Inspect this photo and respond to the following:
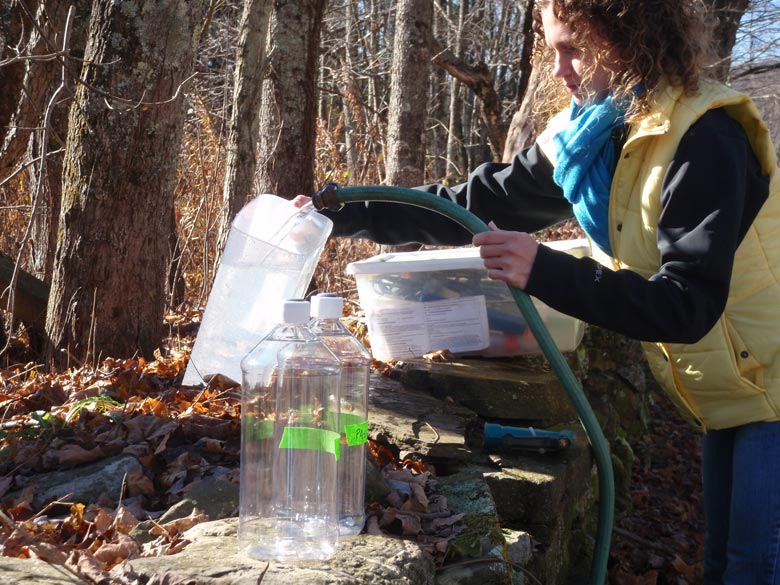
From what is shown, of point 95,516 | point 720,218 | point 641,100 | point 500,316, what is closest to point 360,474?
point 95,516

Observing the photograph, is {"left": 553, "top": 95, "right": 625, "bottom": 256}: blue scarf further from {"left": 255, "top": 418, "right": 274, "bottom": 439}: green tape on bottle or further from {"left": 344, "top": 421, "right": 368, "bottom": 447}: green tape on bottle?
{"left": 255, "top": 418, "right": 274, "bottom": 439}: green tape on bottle

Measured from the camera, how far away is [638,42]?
7.90 ft

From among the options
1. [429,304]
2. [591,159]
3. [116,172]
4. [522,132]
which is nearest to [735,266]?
Result: [591,159]

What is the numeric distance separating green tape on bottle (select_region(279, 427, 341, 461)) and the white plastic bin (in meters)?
2.05

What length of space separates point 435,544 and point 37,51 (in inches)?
201

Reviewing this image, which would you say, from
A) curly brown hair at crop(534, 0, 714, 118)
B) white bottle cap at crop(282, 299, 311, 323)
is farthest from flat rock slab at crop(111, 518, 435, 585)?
curly brown hair at crop(534, 0, 714, 118)

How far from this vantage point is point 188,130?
9.73 meters

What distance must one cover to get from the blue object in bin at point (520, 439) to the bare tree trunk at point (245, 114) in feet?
10.9

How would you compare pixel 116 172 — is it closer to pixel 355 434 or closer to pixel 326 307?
pixel 326 307

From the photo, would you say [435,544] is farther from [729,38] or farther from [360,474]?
[729,38]

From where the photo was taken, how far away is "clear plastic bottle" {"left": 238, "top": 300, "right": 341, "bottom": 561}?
78.4 inches

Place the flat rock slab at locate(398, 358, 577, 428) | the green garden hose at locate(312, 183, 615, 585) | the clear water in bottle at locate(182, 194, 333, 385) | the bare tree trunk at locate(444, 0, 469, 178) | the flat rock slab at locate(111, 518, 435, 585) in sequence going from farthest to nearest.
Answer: the bare tree trunk at locate(444, 0, 469, 178)
the flat rock slab at locate(398, 358, 577, 428)
the clear water in bottle at locate(182, 194, 333, 385)
the green garden hose at locate(312, 183, 615, 585)
the flat rock slab at locate(111, 518, 435, 585)

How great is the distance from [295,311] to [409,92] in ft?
22.0

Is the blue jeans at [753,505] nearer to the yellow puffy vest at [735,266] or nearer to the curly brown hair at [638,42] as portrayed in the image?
the yellow puffy vest at [735,266]
